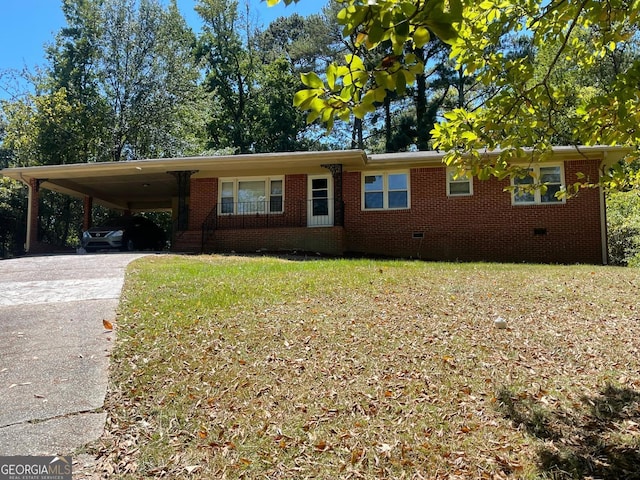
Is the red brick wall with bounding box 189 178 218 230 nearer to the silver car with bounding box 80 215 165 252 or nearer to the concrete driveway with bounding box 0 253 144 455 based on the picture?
the silver car with bounding box 80 215 165 252

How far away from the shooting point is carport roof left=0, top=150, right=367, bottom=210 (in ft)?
44.1

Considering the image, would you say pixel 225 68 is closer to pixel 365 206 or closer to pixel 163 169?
pixel 163 169

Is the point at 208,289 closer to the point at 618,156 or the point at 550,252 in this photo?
the point at 550,252

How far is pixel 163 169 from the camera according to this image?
1449 cm

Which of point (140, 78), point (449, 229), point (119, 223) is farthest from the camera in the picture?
point (140, 78)

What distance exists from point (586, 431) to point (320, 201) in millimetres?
12109

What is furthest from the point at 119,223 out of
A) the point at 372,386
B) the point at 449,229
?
the point at 372,386

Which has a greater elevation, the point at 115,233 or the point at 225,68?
the point at 225,68

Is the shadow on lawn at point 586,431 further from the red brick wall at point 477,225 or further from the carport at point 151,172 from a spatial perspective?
the carport at point 151,172

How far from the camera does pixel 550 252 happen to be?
42.4 ft

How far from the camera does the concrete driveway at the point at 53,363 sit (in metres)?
3.02

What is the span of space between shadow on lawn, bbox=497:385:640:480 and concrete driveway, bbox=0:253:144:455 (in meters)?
3.07

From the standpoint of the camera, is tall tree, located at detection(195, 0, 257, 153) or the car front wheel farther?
tall tree, located at detection(195, 0, 257, 153)

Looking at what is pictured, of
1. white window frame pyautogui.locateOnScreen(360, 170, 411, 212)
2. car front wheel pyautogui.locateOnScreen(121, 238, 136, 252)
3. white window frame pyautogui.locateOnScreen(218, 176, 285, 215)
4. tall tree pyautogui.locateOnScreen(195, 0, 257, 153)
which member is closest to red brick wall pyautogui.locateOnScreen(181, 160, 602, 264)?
white window frame pyautogui.locateOnScreen(360, 170, 411, 212)
